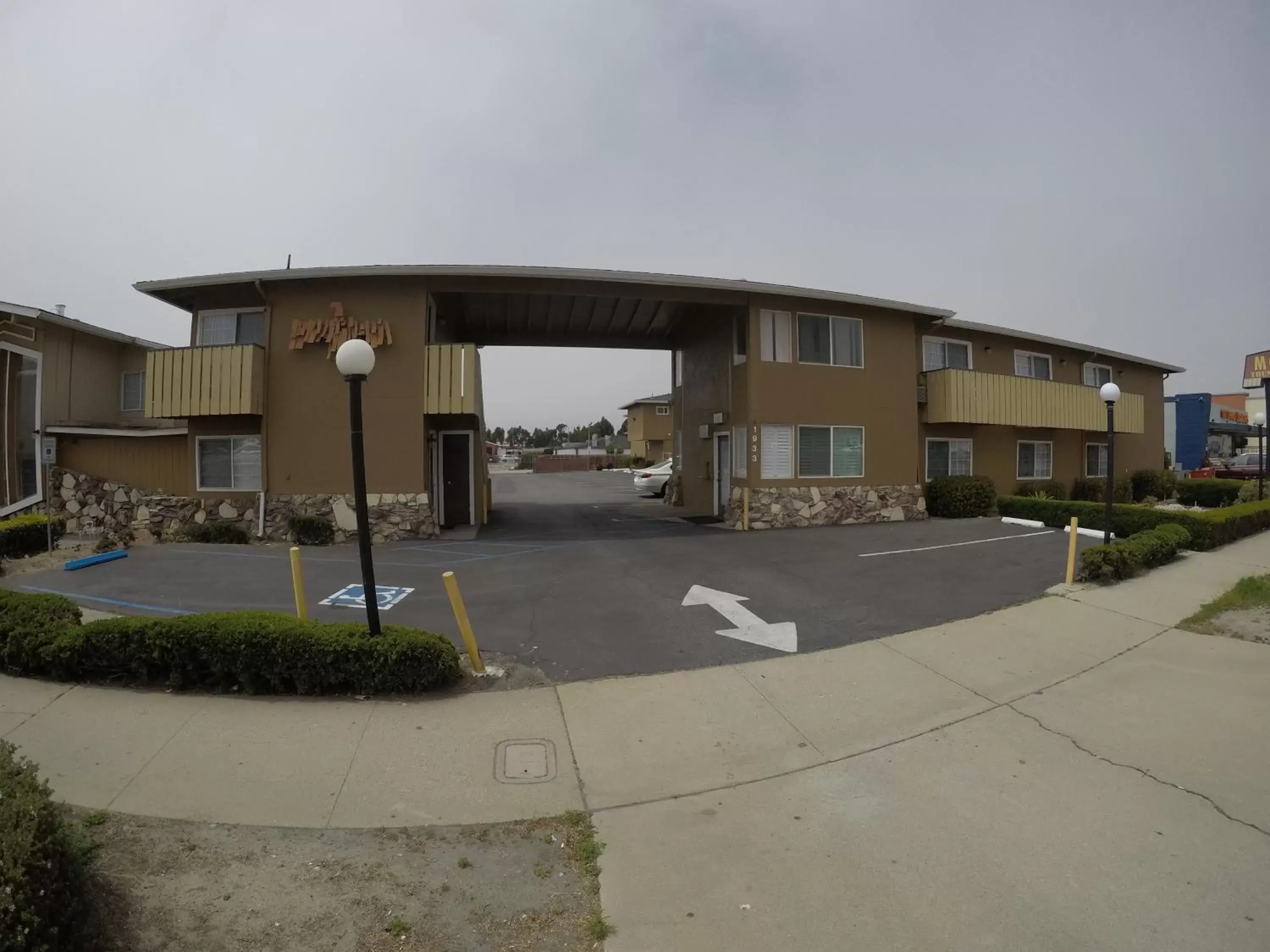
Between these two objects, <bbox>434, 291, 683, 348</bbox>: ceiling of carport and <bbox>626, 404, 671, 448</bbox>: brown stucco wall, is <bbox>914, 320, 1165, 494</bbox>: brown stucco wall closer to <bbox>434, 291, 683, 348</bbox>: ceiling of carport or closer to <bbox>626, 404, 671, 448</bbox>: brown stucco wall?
<bbox>434, 291, 683, 348</bbox>: ceiling of carport

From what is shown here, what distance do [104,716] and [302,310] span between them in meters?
11.4

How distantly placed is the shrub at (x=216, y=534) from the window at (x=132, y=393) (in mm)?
8534

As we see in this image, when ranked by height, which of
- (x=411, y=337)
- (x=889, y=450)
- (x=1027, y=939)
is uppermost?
(x=411, y=337)

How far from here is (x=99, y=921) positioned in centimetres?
279

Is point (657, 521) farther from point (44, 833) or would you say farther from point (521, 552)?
point (44, 833)

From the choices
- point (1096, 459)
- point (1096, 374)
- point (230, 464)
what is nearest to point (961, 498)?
point (1096, 459)

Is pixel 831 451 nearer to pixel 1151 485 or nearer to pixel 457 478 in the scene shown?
pixel 457 478

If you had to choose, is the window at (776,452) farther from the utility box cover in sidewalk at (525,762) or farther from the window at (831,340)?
the utility box cover in sidewalk at (525,762)

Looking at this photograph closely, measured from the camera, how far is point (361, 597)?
8867 millimetres

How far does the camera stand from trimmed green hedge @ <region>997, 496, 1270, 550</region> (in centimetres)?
1138

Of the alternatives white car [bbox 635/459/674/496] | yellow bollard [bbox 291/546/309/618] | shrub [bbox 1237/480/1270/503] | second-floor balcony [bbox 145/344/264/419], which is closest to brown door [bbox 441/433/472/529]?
second-floor balcony [bbox 145/344/264/419]

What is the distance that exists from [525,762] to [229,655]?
2.73m

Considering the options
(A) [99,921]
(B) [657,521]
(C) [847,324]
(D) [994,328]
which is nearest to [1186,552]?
(C) [847,324]

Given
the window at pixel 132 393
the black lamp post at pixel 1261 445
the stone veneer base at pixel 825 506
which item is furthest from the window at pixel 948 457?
the window at pixel 132 393
